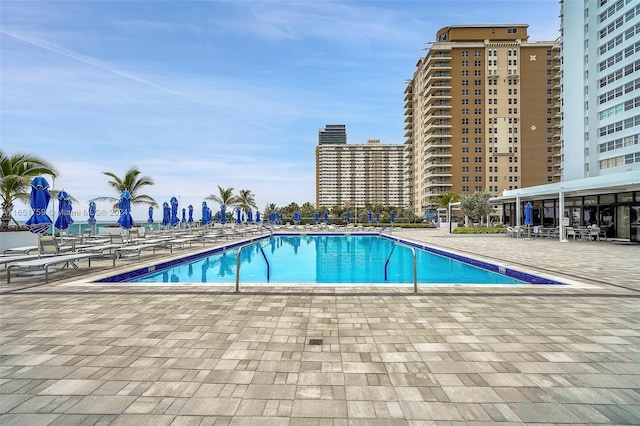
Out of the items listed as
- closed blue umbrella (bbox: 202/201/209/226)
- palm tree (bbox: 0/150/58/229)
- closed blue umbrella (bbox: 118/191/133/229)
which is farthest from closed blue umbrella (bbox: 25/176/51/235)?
closed blue umbrella (bbox: 202/201/209/226)

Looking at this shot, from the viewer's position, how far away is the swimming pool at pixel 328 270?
851cm

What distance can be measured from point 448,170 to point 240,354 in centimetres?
5870

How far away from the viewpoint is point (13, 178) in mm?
13000

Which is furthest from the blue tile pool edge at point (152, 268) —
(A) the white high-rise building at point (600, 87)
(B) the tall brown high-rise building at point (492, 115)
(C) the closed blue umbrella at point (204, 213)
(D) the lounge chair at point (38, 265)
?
(B) the tall brown high-rise building at point (492, 115)

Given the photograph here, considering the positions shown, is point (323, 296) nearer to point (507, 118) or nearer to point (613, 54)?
point (613, 54)

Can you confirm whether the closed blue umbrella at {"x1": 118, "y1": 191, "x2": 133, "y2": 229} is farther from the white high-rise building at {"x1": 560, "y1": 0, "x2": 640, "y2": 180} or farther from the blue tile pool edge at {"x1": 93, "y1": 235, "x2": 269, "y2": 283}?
the white high-rise building at {"x1": 560, "y1": 0, "x2": 640, "y2": 180}

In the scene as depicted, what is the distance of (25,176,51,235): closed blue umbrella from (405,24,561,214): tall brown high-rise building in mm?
54898

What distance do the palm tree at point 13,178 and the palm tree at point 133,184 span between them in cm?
650

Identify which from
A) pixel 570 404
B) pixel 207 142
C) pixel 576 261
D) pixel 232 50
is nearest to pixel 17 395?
Result: pixel 570 404

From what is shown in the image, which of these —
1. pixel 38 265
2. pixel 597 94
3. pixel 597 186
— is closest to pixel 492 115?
pixel 597 94

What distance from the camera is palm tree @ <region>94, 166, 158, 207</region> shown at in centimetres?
2078

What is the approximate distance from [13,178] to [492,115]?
64.0 m

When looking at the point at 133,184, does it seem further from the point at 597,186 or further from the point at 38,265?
the point at 597,186

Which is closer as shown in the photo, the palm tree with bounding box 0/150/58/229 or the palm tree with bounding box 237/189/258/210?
the palm tree with bounding box 0/150/58/229
